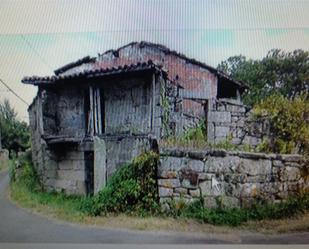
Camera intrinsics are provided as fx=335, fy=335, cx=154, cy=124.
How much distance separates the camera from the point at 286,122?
2.14 m

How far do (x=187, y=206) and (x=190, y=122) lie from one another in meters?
0.57

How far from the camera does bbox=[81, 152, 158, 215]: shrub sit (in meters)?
2.33

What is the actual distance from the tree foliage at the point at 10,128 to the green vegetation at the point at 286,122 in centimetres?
153

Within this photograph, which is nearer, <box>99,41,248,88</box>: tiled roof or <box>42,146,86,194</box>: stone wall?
<box>99,41,248,88</box>: tiled roof

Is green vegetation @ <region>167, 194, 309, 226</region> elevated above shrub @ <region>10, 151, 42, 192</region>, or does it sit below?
below

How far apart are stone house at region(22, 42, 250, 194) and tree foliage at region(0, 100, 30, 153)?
14 centimetres

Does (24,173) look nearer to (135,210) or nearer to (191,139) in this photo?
(135,210)

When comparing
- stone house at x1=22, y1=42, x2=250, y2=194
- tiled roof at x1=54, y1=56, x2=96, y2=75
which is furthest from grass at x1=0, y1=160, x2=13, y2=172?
tiled roof at x1=54, y1=56, x2=96, y2=75

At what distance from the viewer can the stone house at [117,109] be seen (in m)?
2.10

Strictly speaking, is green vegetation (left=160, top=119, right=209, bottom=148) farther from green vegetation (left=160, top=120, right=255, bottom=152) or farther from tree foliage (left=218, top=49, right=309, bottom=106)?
tree foliage (left=218, top=49, right=309, bottom=106)

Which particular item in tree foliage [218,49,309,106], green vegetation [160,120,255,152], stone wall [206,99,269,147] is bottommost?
green vegetation [160,120,255,152]

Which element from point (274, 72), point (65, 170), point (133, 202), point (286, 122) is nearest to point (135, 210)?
point (133, 202)

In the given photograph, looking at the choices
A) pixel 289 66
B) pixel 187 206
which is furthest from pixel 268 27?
pixel 187 206

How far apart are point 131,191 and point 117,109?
63 cm
